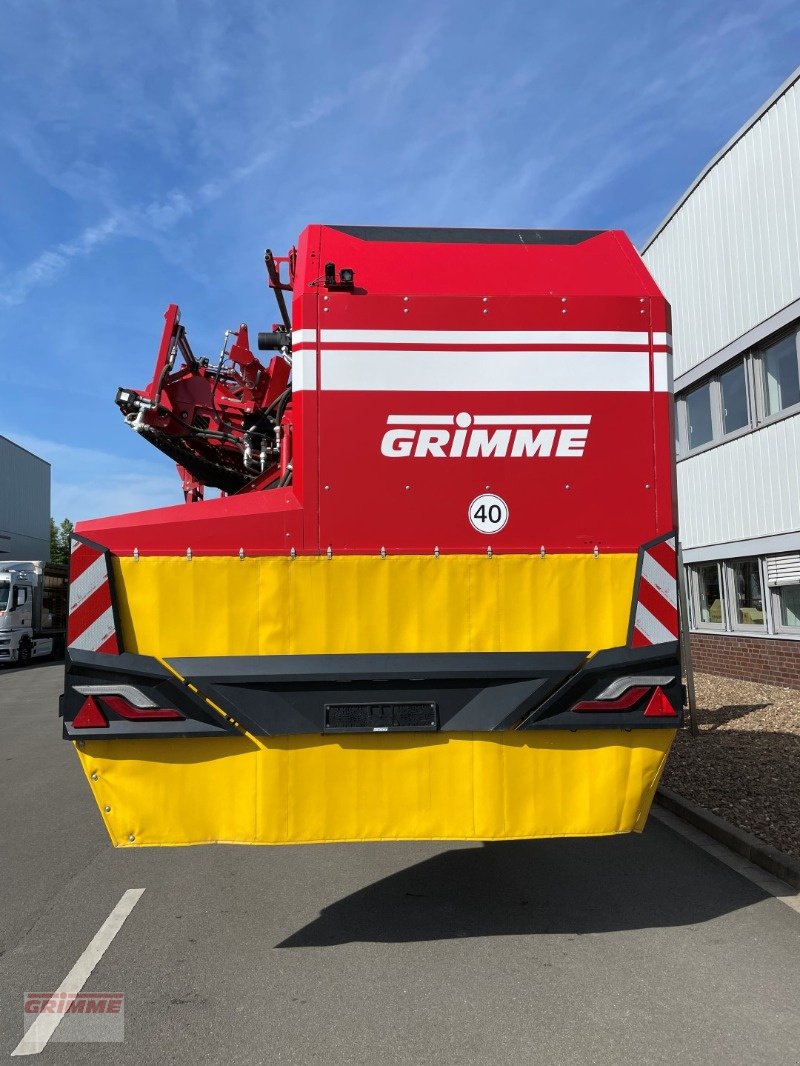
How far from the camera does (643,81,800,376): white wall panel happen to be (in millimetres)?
11680

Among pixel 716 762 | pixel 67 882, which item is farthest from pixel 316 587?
pixel 716 762

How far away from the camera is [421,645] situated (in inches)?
142

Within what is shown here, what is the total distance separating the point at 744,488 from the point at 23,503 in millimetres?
48112

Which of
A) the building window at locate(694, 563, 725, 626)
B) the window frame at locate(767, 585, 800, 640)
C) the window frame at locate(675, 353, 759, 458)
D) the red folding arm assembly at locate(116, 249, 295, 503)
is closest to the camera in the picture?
the red folding arm assembly at locate(116, 249, 295, 503)

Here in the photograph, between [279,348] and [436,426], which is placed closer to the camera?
[436,426]

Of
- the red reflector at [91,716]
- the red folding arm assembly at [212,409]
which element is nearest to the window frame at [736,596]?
the red folding arm assembly at [212,409]

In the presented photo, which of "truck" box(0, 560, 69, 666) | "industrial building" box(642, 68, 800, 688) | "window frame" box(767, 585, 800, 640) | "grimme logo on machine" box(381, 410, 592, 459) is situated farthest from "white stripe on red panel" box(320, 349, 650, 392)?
"truck" box(0, 560, 69, 666)

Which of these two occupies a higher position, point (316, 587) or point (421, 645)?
point (316, 587)

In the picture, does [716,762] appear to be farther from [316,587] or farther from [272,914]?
[316,587]

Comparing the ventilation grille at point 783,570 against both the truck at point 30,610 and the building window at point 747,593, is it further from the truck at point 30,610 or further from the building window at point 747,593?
the truck at point 30,610

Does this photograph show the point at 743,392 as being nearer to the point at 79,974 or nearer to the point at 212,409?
the point at 212,409

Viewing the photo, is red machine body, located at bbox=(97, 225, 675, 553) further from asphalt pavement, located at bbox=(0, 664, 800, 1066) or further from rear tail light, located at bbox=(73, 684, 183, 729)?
asphalt pavement, located at bbox=(0, 664, 800, 1066)

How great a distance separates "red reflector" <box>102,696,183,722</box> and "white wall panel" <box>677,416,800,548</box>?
10.5m

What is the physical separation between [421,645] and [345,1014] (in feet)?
4.94
